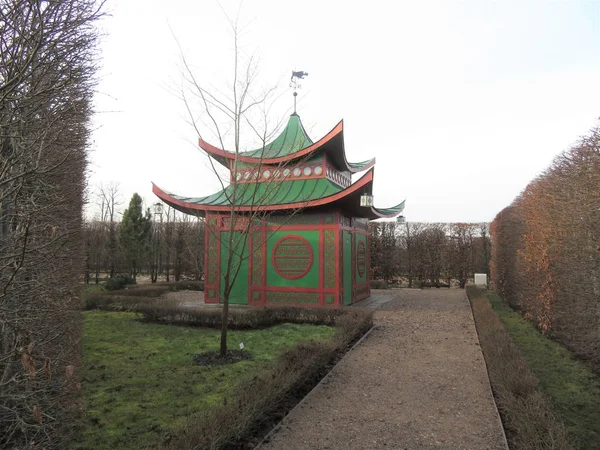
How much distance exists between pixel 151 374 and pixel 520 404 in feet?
16.3

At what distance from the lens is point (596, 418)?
464cm

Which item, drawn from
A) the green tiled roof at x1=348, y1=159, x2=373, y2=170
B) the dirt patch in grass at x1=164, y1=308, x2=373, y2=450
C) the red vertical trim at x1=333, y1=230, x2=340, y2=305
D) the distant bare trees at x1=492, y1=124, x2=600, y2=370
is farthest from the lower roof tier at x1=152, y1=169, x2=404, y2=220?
the dirt patch in grass at x1=164, y1=308, x2=373, y2=450

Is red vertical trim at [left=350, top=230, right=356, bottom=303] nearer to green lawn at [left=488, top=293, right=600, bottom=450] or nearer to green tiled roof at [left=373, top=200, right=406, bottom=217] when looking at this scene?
green tiled roof at [left=373, top=200, right=406, bottom=217]

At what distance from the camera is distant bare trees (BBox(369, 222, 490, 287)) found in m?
23.4

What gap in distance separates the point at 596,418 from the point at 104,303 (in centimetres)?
1277

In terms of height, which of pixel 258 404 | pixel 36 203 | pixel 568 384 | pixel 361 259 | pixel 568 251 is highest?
pixel 36 203

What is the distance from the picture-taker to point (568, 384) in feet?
18.9

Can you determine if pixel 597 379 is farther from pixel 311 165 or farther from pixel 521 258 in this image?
pixel 311 165

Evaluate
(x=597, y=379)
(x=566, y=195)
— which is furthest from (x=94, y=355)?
(x=566, y=195)

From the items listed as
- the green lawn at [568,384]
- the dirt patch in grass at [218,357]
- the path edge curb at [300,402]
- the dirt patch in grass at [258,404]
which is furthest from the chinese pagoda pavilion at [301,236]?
the dirt patch in grass at [258,404]

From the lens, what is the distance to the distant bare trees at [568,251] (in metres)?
5.65

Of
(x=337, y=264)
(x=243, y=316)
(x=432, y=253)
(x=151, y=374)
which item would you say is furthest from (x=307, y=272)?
(x=432, y=253)

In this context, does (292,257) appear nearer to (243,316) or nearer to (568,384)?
(243,316)

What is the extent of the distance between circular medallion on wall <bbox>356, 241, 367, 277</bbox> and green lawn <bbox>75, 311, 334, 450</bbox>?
5.79 meters
